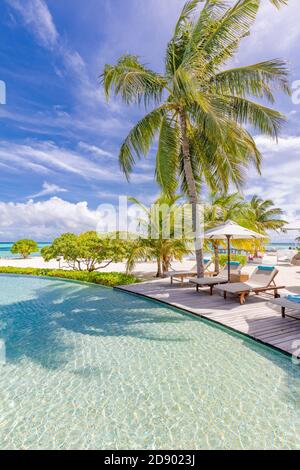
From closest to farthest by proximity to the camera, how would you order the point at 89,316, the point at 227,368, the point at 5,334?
the point at 227,368 → the point at 5,334 → the point at 89,316

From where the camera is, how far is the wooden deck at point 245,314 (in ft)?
15.7

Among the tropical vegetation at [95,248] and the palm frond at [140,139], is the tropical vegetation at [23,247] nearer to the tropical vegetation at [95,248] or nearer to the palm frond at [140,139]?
the tropical vegetation at [95,248]

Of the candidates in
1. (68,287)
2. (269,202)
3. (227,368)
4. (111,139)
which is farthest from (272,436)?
(269,202)

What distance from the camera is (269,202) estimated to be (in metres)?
28.6

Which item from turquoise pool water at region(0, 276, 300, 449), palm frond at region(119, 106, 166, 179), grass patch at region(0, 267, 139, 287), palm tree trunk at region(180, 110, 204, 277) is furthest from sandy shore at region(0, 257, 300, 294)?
palm frond at region(119, 106, 166, 179)

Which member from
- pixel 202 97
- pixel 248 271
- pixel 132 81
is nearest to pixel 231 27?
pixel 202 97

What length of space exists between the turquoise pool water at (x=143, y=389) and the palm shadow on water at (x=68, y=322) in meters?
0.05

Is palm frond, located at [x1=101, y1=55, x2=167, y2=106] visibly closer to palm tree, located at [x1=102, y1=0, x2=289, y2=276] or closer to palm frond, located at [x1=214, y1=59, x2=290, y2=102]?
palm tree, located at [x1=102, y1=0, x2=289, y2=276]

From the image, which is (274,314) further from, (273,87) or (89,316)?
(273,87)

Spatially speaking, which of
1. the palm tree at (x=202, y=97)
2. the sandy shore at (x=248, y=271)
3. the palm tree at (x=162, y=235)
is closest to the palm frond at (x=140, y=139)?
the palm tree at (x=202, y=97)

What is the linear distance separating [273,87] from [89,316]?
989 cm

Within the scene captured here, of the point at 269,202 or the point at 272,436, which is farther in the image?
the point at 269,202

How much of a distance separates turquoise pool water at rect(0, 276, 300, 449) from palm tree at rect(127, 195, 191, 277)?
6486 millimetres

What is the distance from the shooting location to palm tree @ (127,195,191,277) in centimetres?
1254
